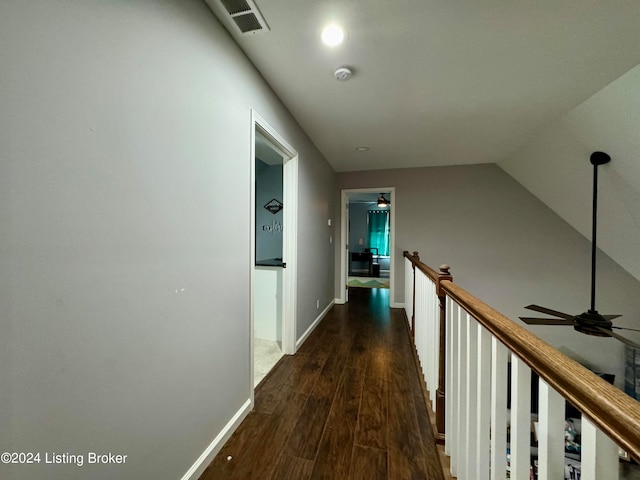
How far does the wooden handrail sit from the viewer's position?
0.36m

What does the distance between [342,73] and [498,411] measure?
6.75 ft

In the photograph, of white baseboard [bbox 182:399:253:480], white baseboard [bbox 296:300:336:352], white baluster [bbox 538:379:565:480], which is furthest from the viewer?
white baseboard [bbox 296:300:336:352]

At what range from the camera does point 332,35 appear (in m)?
1.45

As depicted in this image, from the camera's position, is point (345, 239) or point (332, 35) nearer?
point (332, 35)

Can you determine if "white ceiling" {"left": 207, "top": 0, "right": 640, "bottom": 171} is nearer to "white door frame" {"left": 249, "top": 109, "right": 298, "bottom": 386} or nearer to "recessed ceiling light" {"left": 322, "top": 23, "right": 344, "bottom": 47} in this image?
"recessed ceiling light" {"left": 322, "top": 23, "right": 344, "bottom": 47}

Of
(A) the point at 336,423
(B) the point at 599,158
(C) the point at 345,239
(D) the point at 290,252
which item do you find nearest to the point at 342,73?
(D) the point at 290,252

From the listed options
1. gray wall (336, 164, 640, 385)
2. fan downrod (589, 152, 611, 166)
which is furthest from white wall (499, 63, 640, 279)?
gray wall (336, 164, 640, 385)

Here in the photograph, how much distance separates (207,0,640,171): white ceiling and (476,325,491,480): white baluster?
1.65 metres

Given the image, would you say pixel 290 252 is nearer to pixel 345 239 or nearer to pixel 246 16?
pixel 246 16

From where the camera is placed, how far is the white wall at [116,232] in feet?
2.07

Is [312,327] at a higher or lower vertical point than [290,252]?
lower

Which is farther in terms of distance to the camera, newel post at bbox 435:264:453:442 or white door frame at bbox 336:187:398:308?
white door frame at bbox 336:187:398:308

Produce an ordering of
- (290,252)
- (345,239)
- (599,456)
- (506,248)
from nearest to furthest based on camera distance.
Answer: (599,456)
(290,252)
(506,248)
(345,239)

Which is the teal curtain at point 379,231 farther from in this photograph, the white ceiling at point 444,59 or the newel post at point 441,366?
the newel post at point 441,366
